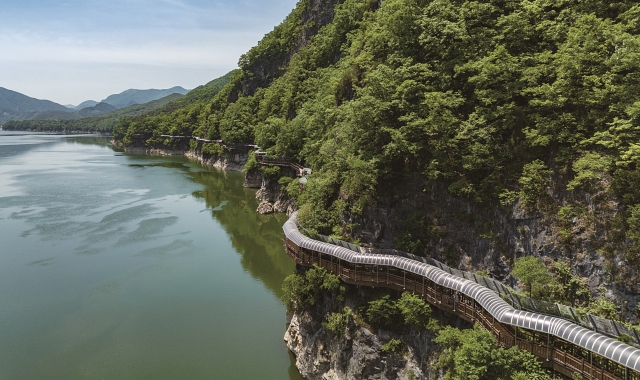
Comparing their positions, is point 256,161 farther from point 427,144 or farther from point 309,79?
point 427,144

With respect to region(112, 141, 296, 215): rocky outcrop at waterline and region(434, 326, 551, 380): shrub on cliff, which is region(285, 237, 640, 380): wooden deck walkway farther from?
region(112, 141, 296, 215): rocky outcrop at waterline

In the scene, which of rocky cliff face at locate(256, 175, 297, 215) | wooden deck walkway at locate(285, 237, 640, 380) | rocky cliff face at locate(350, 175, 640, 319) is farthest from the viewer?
rocky cliff face at locate(256, 175, 297, 215)

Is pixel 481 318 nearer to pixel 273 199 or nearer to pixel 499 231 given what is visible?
pixel 499 231

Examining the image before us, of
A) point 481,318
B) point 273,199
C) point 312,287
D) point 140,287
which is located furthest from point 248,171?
point 481,318

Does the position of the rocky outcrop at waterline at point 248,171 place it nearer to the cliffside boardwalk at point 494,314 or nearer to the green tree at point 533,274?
the cliffside boardwalk at point 494,314

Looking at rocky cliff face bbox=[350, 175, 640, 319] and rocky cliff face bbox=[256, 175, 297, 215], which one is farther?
rocky cliff face bbox=[256, 175, 297, 215]

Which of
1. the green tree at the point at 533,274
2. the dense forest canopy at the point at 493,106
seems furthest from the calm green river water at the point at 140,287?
the green tree at the point at 533,274

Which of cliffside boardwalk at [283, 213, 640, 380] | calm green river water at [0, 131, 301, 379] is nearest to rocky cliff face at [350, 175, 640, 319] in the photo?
cliffside boardwalk at [283, 213, 640, 380]
